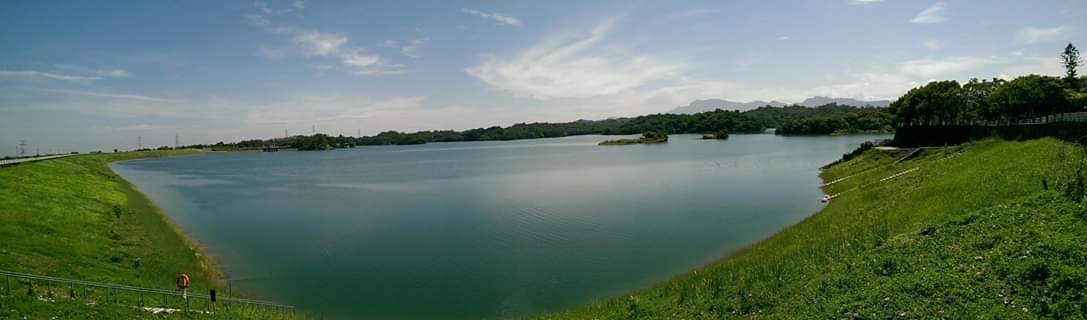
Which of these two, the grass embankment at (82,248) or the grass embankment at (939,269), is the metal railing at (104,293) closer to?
the grass embankment at (82,248)

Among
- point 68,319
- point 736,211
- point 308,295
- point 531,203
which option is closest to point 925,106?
point 736,211

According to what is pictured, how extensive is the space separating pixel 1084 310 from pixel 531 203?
95.6ft

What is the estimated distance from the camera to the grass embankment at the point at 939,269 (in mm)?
8023

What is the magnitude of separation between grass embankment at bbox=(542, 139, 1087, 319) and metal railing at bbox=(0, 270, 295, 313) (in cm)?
953

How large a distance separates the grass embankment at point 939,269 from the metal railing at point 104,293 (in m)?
9.53

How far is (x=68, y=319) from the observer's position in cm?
1012

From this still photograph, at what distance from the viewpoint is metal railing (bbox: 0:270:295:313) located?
38.5ft

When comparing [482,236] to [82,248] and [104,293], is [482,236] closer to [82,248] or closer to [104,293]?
[104,293]

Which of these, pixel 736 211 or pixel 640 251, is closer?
pixel 640 251

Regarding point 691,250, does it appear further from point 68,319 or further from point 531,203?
point 68,319

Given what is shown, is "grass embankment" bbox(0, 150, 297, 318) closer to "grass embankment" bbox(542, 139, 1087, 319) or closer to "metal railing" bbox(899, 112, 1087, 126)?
"grass embankment" bbox(542, 139, 1087, 319)

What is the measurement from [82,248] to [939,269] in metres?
25.4

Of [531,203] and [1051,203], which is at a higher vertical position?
[1051,203]

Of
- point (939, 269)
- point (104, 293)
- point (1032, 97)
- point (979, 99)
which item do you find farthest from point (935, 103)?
point (104, 293)
